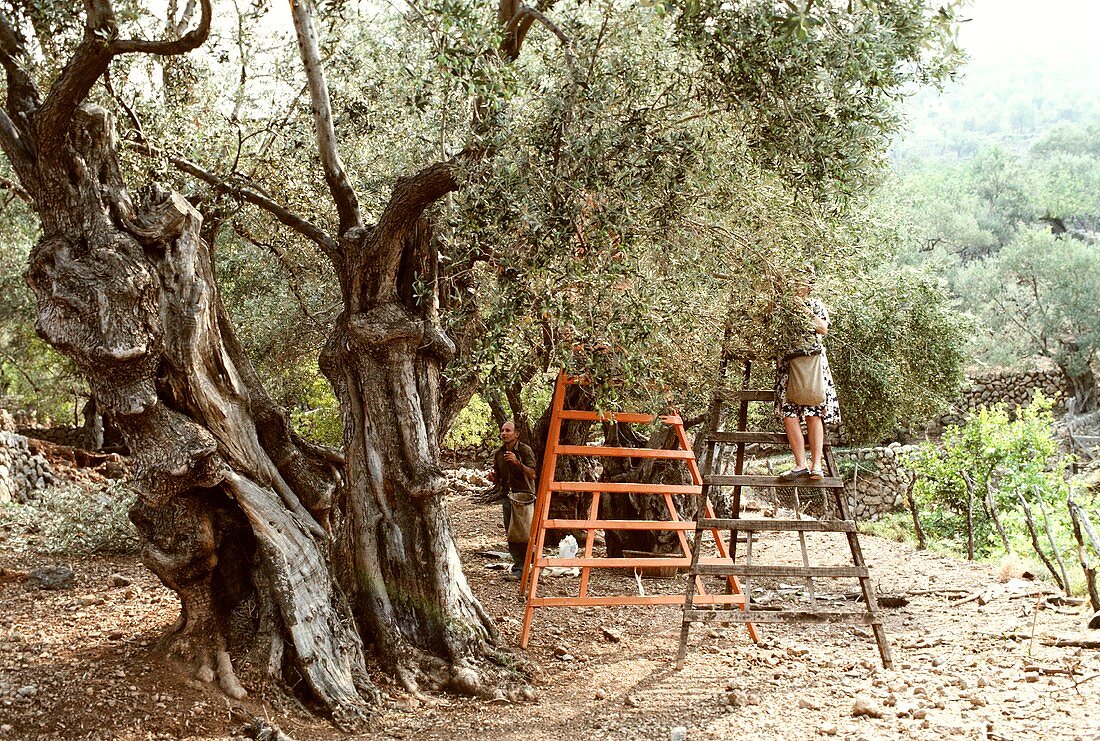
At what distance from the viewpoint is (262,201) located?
25.1 ft

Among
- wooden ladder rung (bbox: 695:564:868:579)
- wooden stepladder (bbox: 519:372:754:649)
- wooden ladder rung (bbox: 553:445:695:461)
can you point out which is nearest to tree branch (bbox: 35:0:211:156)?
wooden stepladder (bbox: 519:372:754:649)

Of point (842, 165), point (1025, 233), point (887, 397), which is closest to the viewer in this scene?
point (842, 165)

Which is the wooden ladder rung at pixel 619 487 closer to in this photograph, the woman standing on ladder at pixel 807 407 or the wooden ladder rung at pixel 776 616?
the woman standing on ladder at pixel 807 407

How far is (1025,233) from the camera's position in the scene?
107 ft

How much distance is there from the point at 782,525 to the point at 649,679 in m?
1.55

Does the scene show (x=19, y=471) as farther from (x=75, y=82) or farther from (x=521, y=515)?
(x=75, y=82)

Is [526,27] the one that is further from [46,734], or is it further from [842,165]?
[46,734]

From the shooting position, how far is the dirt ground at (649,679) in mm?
5316

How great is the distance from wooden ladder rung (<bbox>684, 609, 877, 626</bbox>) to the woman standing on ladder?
3.34ft


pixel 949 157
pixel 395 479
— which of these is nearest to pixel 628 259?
pixel 395 479

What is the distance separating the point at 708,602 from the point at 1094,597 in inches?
122

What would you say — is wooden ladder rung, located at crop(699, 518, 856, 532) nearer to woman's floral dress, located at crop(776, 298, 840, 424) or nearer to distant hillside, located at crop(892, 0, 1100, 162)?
woman's floral dress, located at crop(776, 298, 840, 424)

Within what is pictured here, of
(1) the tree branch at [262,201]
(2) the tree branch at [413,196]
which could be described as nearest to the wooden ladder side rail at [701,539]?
(2) the tree branch at [413,196]

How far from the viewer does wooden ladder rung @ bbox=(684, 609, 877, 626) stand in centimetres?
654
